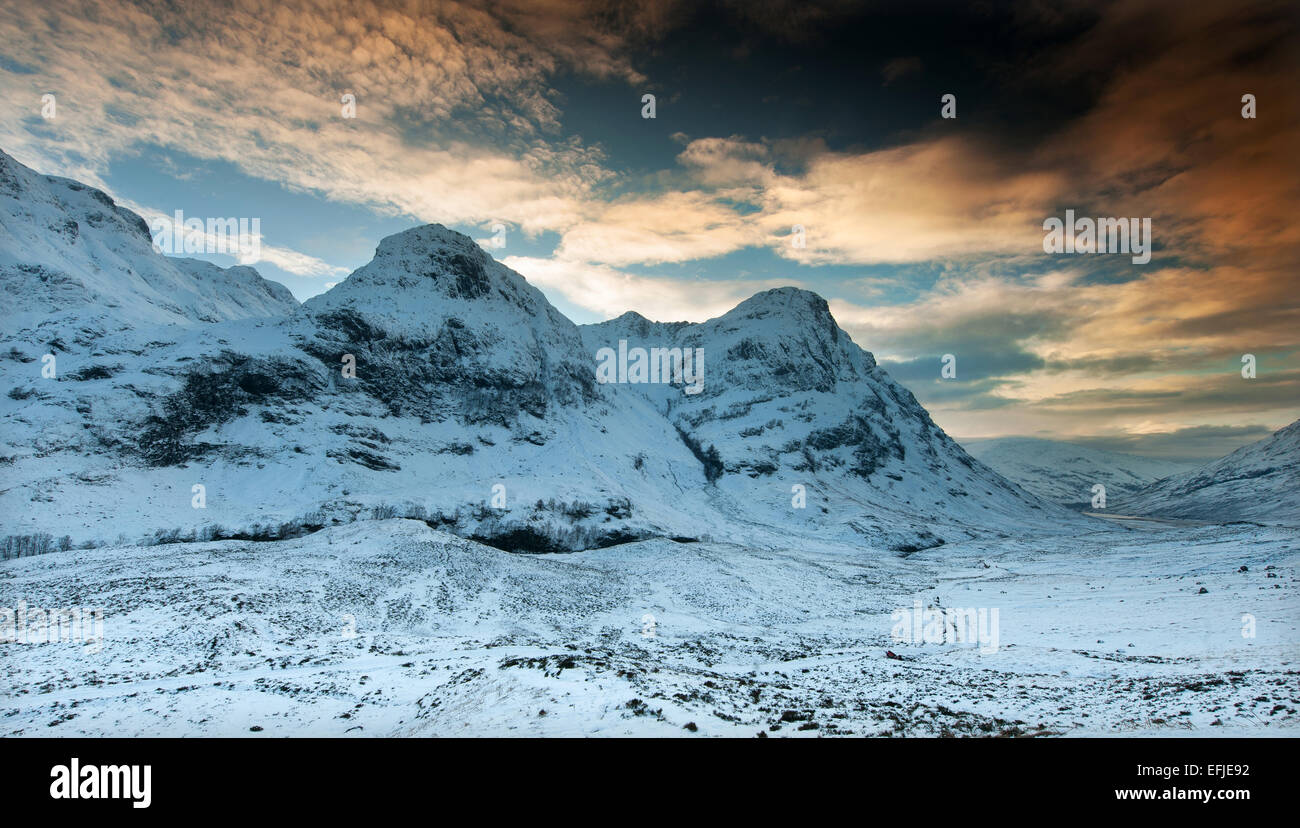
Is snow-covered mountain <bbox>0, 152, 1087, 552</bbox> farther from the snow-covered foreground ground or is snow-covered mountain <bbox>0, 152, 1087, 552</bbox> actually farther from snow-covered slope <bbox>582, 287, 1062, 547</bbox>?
the snow-covered foreground ground

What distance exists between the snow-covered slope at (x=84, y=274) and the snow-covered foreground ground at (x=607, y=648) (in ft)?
177

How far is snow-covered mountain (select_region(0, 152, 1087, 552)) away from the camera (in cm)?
5006

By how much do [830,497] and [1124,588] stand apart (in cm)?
5874

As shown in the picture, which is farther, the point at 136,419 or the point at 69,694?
the point at 136,419

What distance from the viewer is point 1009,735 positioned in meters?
11.5

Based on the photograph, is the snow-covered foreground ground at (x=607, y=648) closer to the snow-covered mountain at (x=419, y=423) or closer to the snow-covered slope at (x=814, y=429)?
the snow-covered mountain at (x=419, y=423)

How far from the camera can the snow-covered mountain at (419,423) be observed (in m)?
50.1

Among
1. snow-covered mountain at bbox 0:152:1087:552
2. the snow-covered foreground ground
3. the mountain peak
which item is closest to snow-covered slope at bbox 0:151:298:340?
snow-covered mountain at bbox 0:152:1087:552

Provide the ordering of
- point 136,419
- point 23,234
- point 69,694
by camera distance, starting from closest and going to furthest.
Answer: point 69,694 → point 136,419 → point 23,234

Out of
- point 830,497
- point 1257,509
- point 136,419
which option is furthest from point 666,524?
point 1257,509

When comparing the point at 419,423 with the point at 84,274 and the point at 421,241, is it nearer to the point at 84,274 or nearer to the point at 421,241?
the point at 421,241

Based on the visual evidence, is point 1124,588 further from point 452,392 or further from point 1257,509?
point 1257,509

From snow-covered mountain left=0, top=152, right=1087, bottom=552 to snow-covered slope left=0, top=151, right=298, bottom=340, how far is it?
0.57 m

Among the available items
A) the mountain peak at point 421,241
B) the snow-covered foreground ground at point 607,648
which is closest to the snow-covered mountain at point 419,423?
the mountain peak at point 421,241
